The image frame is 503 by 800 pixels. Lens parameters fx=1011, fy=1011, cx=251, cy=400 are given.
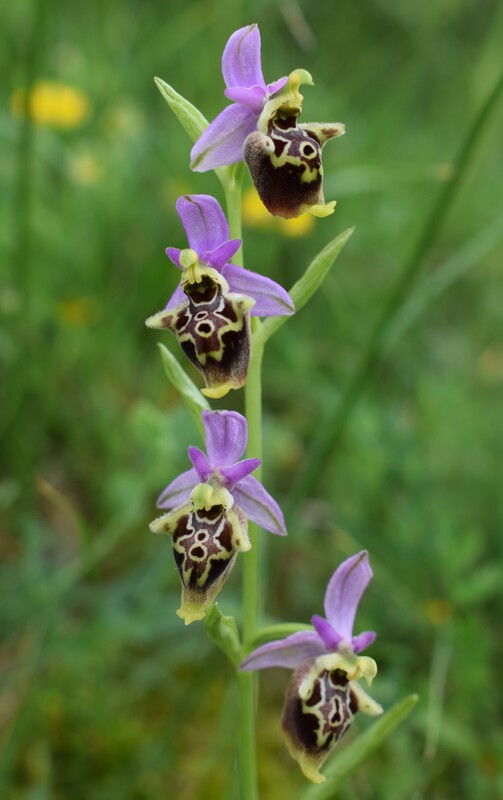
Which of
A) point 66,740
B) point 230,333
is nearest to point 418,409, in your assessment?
point 66,740

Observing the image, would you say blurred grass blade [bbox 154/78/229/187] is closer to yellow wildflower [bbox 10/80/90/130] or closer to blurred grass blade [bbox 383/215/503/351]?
blurred grass blade [bbox 383/215/503/351]

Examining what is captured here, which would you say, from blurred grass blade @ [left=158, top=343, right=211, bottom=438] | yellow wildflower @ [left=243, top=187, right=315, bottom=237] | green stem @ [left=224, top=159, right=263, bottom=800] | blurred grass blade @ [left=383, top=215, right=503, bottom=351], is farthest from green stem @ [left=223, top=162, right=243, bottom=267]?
yellow wildflower @ [left=243, top=187, right=315, bottom=237]

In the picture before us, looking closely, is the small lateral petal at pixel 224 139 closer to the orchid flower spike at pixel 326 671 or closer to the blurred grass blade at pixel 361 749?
the orchid flower spike at pixel 326 671

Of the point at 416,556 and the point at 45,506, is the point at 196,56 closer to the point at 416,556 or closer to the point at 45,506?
the point at 45,506

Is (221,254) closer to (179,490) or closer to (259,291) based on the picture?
(259,291)

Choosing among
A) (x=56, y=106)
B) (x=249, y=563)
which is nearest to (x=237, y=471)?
(x=249, y=563)
